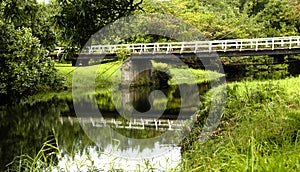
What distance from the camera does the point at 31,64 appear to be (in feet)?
65.1

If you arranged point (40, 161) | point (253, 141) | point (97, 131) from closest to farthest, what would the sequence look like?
point (253, 141) → point (40, 161) → point (97, 131)

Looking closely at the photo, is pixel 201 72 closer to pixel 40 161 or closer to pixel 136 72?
pixel 136 72

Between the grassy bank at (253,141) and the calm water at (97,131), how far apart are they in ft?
3.13

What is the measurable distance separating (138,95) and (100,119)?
22.0ft

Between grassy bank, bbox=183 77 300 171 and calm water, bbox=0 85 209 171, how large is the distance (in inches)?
37.6

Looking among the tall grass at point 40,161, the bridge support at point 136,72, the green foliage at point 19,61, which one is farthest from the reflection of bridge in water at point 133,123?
the bridge support at point 136,72

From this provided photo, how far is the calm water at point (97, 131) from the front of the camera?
7.40 m

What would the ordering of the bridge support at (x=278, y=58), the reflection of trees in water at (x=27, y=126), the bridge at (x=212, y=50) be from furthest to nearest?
1. the bridge support at (x=278, y=58)
2. the bridge at (x=212, y=50)
3. the reflection of trees in water at (x=27, y=126)

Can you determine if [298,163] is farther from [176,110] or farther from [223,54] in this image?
[223,54]

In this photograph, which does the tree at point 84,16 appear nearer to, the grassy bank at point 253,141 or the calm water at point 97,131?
the calm water at point 97,131

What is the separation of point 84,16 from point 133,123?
25.1ft

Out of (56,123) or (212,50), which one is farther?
(212,50)

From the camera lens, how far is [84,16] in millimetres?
4926

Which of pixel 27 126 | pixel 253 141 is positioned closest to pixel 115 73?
pixel 27 126
